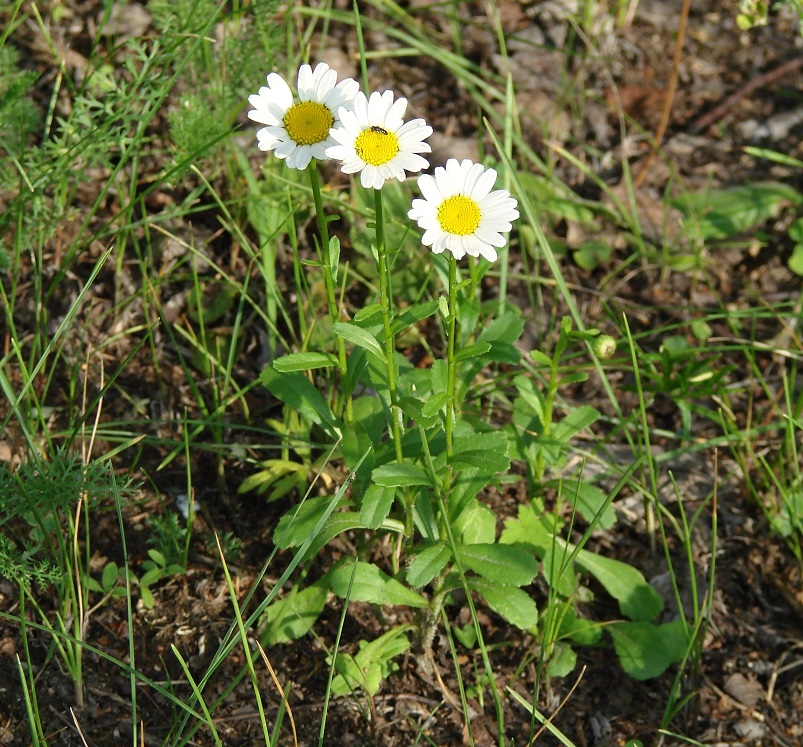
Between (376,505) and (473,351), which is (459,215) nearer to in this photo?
(473,351)

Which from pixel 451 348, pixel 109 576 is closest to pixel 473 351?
pixel 451 348

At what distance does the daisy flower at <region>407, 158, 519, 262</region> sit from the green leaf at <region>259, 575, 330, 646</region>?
0.86 meters

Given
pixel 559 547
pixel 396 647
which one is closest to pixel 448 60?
pixel 559 547

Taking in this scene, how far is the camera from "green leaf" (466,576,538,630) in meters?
1.79

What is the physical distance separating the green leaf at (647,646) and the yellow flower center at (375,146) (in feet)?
4.01

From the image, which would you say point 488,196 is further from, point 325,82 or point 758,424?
point 758,424

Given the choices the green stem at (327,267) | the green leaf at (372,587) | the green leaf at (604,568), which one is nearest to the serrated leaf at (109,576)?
the green leaf at (372,587)

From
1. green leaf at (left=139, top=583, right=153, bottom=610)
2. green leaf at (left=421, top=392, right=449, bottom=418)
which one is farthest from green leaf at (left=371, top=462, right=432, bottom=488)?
green leaf at (left=139, top=583, right=153, bottom=610)

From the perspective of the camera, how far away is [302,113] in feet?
5.45

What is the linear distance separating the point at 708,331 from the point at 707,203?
1.70ft

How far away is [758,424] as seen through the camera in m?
2.52

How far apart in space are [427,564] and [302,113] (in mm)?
907

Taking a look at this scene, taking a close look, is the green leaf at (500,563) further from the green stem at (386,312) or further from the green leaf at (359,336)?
the green leaf at (359,336)

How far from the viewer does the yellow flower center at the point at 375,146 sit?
155cm
